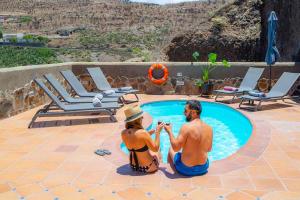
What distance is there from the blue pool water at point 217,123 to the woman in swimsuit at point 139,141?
1.50 meters

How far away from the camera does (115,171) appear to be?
4508 millimetres

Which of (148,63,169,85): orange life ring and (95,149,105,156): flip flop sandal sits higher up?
(148,63,169,85): orange life ring

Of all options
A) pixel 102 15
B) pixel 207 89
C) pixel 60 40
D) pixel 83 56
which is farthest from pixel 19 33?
pixel 207 89

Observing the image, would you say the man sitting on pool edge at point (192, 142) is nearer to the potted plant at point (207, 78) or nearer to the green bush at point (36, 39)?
the potted plant at point (207, 78)

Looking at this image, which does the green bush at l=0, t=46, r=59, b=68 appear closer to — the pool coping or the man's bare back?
the pool coping

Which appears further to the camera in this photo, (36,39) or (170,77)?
(36,39)

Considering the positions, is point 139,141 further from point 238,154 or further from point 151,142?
point 238,154

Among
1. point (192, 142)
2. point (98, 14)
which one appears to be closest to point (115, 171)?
point (192, 142)

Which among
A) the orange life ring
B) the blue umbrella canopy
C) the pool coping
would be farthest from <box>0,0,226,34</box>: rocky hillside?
the pool coping

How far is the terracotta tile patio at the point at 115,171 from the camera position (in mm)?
3861

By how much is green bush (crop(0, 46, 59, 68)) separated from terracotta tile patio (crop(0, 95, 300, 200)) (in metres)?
57.3

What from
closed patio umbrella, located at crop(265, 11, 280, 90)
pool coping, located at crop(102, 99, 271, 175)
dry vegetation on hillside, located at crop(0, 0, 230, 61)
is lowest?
pool coping, located at crop(102, 99, 271, 175)

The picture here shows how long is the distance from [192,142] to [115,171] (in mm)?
1214

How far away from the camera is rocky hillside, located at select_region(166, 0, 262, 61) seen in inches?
→ 1003
